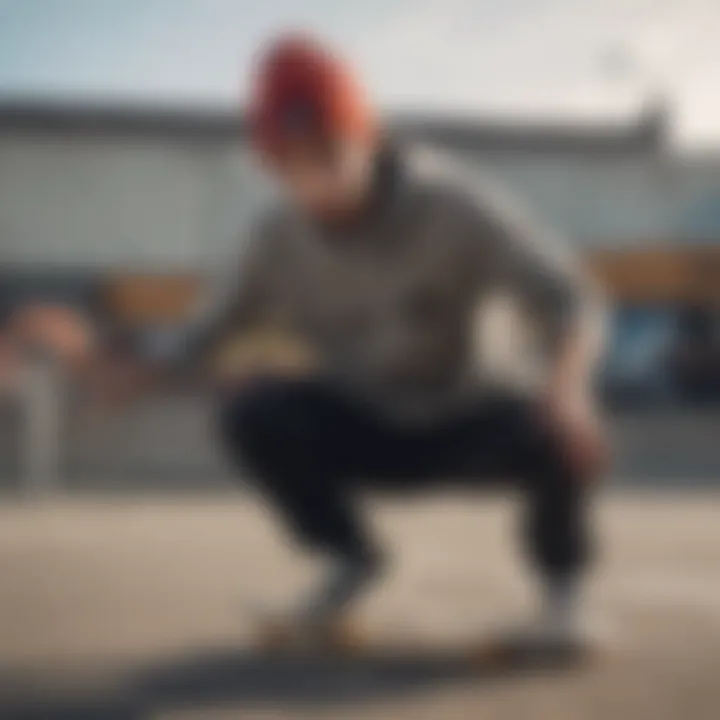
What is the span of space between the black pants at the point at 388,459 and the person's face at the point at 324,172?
0.38ft

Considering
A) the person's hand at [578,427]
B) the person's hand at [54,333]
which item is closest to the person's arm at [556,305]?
the person's hand at [578,427]

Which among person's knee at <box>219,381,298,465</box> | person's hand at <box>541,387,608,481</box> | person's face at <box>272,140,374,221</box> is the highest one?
person's face at <box>272,140,374,221</box>

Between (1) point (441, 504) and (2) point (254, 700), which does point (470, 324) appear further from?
(2) point (254, 700)

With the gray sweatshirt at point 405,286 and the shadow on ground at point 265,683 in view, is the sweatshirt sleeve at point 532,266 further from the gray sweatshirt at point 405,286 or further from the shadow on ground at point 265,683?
the shadow on ground at point 265,683

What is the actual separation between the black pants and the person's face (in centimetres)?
11

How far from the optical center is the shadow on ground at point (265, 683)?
0.86 meters

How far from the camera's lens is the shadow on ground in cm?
86

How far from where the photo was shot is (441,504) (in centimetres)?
93

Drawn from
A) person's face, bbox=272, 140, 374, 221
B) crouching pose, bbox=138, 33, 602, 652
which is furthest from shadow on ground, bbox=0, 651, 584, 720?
person's face, bbox=272, 140, 374, 221

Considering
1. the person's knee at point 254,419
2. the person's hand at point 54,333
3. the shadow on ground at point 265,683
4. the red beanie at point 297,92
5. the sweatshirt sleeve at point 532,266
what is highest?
the red beanie at point 297,92

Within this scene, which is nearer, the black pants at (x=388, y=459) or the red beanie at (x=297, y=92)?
the red beanie at (x=297, y=92)

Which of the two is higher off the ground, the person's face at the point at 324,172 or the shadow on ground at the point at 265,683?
the person's face at the point at 324,172

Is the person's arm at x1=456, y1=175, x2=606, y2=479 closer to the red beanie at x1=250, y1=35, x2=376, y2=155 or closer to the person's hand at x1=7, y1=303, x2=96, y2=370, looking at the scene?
the red beanie at x1=250, y1=35, x2=376, y2=155

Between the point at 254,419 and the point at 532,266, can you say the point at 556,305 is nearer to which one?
the point at 532,266
